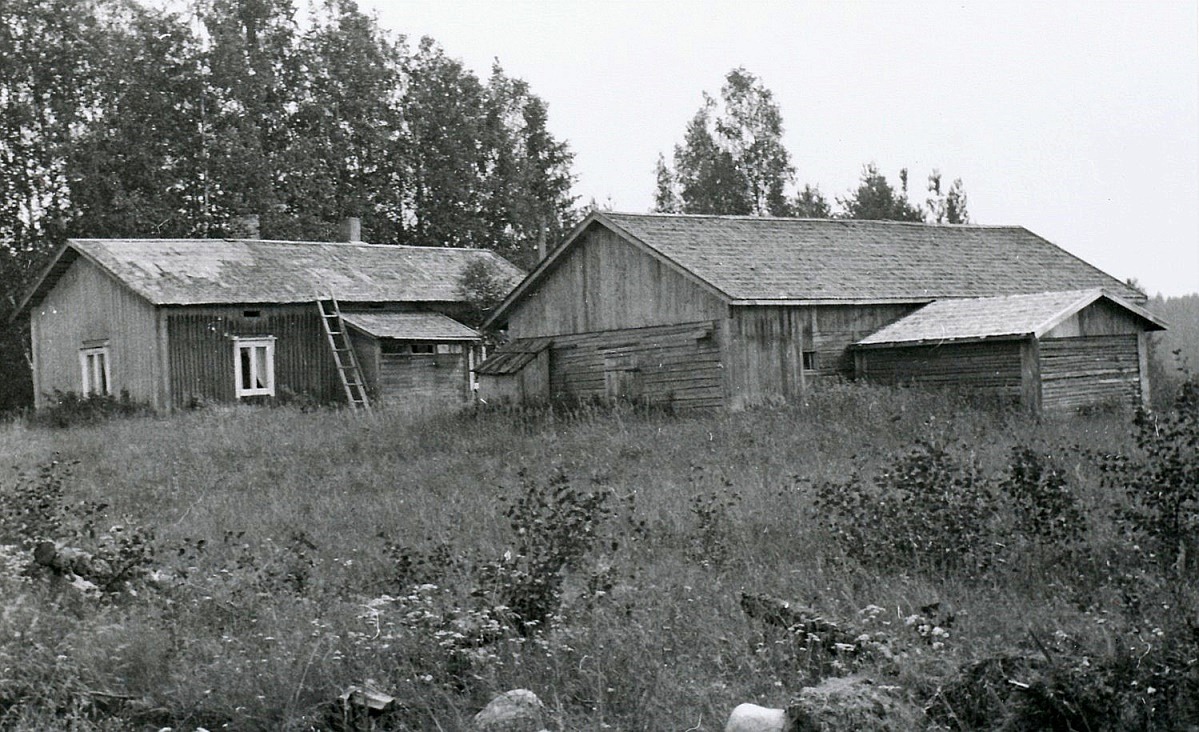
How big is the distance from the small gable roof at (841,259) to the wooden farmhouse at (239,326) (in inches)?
185

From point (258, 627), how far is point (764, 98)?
150 feet

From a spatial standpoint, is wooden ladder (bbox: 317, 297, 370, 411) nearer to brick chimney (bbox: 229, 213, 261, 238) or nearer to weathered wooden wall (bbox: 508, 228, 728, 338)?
weathered wooden wall (bbox: 508, 228, 728, 338)

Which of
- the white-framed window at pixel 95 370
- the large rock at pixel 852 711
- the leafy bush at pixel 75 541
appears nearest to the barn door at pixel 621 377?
the leafy bush at pixel 75 541

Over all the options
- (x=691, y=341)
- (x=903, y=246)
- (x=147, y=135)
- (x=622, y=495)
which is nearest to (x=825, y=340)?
(x=691, y=341)

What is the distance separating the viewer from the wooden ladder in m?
31.0

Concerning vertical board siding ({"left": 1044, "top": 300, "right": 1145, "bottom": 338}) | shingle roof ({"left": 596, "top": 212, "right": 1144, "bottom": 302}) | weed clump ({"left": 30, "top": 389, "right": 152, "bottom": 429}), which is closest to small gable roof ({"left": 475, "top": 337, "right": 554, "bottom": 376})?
shingle roof ({"left": 596, "top": 212, "right": 1144, "bottom": 302})

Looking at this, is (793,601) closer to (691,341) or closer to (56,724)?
(56,724)

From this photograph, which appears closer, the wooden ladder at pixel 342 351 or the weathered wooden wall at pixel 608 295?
the weathered wooden wall at pixel 608 295

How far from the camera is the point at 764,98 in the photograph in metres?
51.8

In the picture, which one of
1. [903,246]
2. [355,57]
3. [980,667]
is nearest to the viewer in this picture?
[980,667]

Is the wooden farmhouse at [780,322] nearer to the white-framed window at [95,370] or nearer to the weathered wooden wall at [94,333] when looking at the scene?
the weathered wooden wall at [94,333]

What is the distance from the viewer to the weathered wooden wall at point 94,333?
29.8 m

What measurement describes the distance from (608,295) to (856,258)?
566cm

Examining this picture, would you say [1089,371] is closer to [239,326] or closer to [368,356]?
[368,356]
